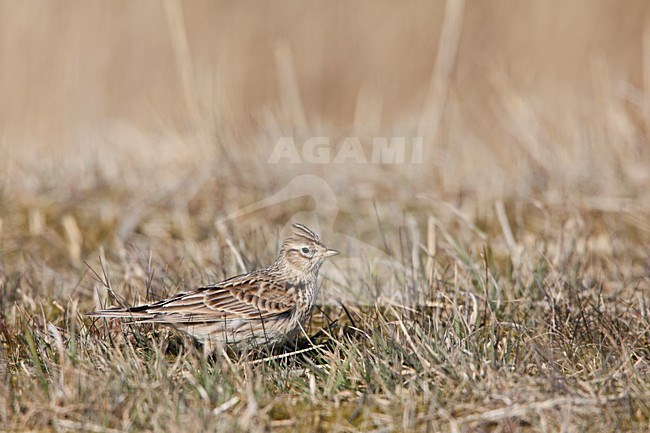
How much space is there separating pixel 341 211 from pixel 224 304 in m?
3.10

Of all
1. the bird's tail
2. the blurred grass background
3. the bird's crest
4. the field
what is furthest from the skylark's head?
the blurred grass background

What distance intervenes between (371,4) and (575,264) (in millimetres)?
8618

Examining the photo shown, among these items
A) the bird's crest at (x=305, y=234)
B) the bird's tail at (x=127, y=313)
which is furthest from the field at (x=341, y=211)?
the bird's crest at (x=305, y=234)

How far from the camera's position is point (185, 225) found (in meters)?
6.93

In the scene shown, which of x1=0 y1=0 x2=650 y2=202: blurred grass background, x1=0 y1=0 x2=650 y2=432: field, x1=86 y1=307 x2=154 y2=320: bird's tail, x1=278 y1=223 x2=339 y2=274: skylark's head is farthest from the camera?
x1=0 y1=0 x2=650 y2=202: blurred grass background

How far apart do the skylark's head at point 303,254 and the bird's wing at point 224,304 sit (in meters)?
0.18

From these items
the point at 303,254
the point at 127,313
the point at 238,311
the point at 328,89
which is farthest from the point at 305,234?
the point at 328,89

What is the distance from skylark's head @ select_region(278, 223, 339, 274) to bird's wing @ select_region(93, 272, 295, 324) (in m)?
0.18

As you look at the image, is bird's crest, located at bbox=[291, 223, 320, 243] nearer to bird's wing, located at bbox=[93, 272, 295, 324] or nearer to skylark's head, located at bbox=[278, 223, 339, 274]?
skylark's head, located at bbox=[278, 223, 339, 274]

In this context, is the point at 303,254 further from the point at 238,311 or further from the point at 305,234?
the point at 238,311

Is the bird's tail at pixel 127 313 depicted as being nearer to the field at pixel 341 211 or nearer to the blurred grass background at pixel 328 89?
the field at pixel 341 211

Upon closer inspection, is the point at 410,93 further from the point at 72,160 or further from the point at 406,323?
the point at 406,323

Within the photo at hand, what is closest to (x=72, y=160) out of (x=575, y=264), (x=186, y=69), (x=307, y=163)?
(x=186, y=69)

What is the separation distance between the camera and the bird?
417 centimetres
